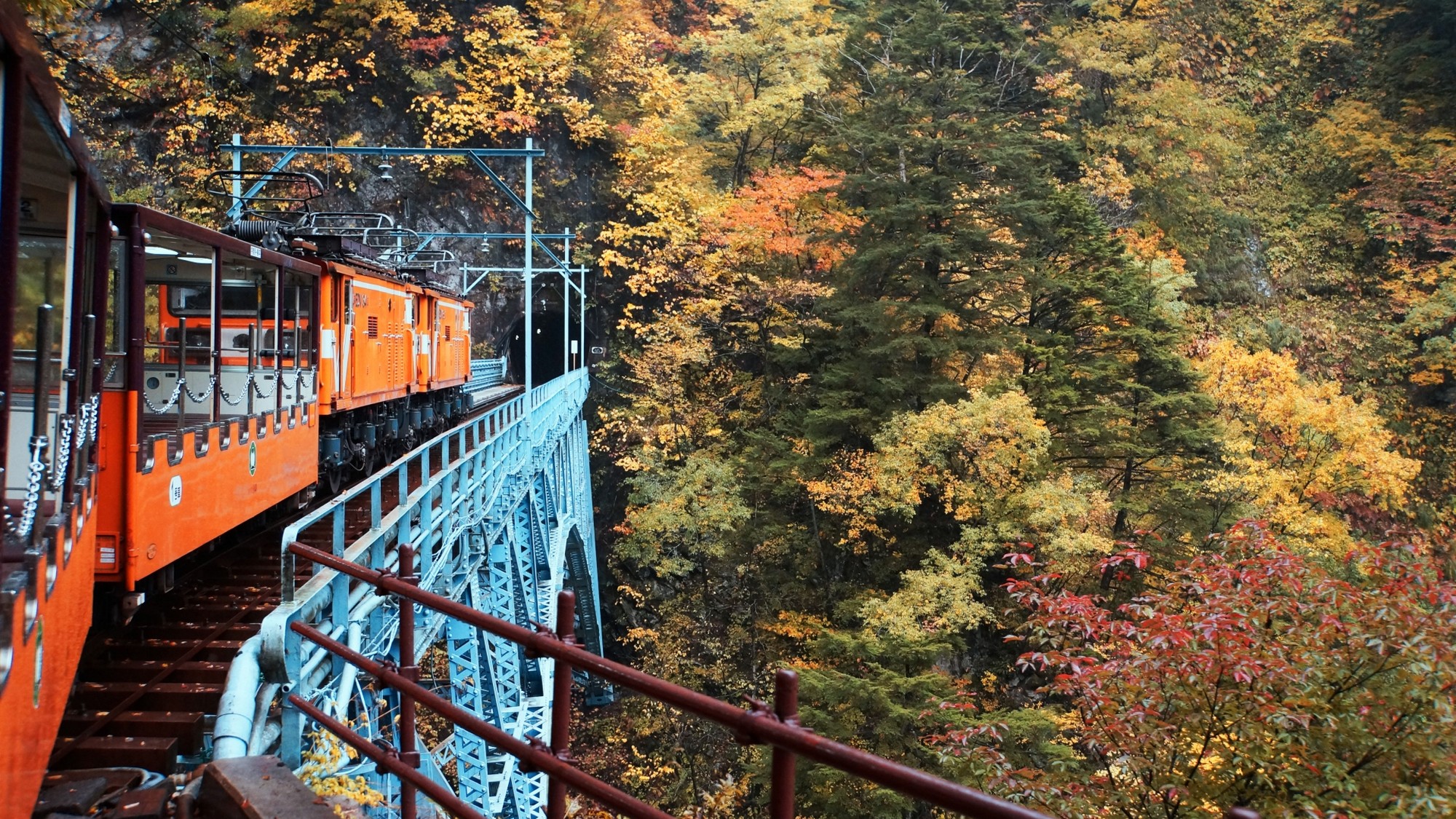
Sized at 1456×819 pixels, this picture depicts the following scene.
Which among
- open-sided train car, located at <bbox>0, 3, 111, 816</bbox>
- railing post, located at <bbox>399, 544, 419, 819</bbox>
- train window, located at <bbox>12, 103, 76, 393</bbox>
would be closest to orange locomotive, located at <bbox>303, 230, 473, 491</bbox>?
open-sided train car, located at <bbox>0, 3, 111, 816</bbox>

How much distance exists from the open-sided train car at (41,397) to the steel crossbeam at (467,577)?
2.96 feet

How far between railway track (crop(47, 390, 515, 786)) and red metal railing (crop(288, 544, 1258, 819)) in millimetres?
982

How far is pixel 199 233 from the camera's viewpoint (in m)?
7.32

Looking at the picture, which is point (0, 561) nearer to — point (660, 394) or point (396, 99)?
point (660, 394)

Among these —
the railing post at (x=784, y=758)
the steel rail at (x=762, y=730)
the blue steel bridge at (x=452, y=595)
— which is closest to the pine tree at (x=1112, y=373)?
the blue steel bridge at (x=452, y=595)

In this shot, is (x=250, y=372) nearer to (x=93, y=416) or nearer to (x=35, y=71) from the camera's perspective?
(x=93, y=416)

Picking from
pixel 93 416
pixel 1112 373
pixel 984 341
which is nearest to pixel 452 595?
pixel 93 416

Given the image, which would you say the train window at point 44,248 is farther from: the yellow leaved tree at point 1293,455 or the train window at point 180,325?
the yellow leaved tree at point 1293,455

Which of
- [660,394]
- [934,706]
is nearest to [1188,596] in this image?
[934,706]

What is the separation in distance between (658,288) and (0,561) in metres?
31.0

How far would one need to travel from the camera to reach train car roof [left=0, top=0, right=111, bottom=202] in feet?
8.91

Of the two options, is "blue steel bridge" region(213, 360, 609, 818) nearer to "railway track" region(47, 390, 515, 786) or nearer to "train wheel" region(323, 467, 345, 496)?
"railway track" region(47, 390, 515, 786)

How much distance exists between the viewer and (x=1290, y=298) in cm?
3153

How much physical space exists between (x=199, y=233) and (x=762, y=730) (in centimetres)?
695
